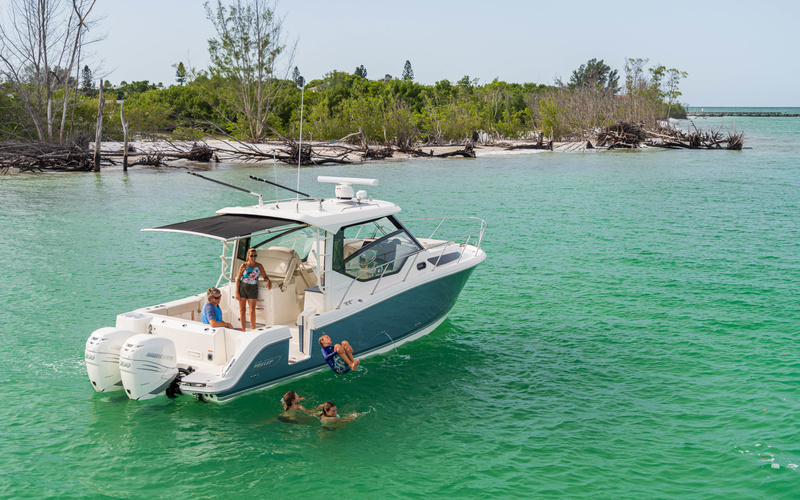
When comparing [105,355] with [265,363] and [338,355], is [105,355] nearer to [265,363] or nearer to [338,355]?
[265,363]

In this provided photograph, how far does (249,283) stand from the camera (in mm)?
9852

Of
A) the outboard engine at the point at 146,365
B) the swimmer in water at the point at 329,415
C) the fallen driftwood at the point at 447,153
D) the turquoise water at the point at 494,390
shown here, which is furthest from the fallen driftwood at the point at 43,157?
the swimmer in water at the point at 329,415

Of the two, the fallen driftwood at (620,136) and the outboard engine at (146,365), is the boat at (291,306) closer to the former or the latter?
the outboard engine at (146,365)

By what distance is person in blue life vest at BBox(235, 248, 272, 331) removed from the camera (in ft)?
32.3

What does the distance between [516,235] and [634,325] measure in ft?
29.6

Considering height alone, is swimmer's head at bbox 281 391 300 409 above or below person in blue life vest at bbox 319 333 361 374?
below

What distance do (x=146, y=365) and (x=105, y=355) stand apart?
68 cm

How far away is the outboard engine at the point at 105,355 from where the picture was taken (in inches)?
336

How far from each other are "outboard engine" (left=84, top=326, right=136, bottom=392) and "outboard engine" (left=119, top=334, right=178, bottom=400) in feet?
0.76

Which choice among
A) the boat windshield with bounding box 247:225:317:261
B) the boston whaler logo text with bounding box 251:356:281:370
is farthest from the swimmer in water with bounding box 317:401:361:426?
the boat windshield with bounding box 247:225:317:261

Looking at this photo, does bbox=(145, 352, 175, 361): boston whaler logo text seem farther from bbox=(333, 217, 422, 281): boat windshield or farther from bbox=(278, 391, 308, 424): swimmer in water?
bbox=(333, 217, 422, 281): boat windshield

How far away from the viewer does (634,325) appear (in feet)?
42.8

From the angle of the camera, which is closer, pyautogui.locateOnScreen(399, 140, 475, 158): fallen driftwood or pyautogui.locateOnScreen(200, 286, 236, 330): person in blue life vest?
pyautogui.locateOnScreen(200, 286, 236, 330): person in blue life vest

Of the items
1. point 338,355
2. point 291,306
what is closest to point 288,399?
point 338,355
